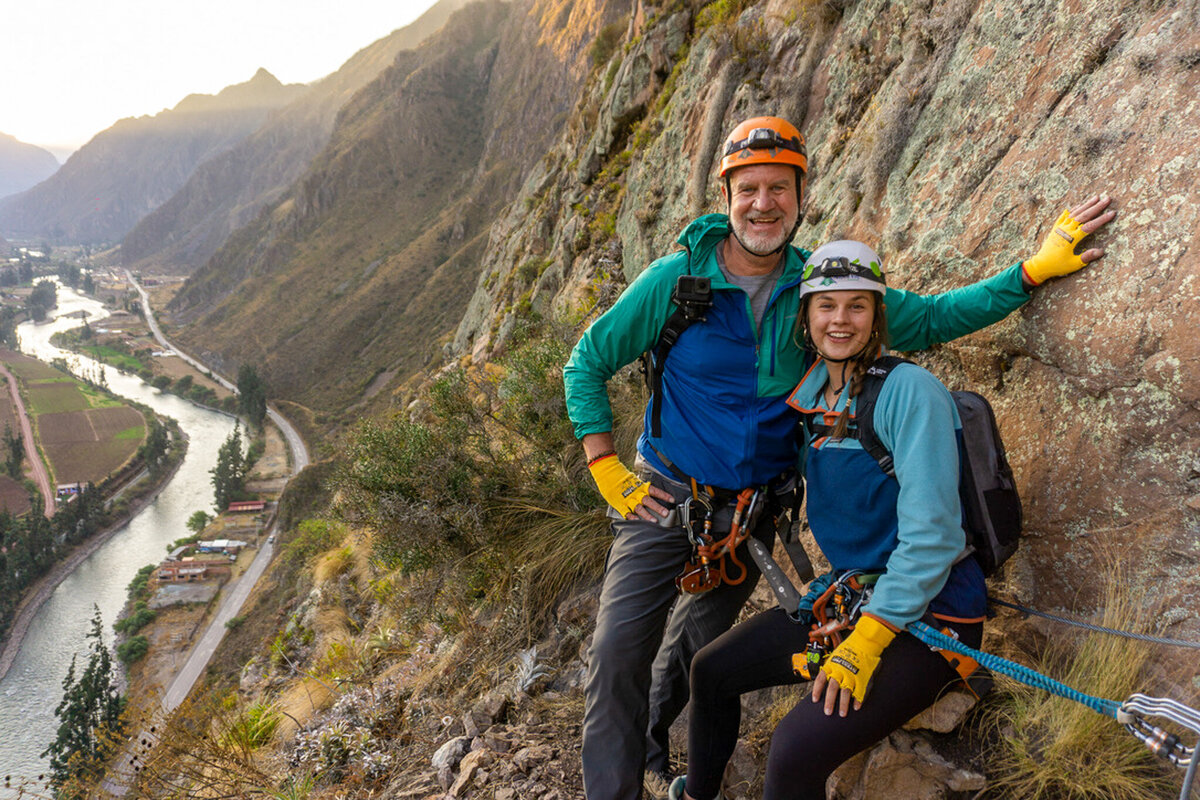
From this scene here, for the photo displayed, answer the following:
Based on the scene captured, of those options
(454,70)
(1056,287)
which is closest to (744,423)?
(1056,287)

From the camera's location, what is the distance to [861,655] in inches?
77.9

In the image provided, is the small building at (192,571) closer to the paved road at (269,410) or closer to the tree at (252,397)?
the paved road at (269,410)

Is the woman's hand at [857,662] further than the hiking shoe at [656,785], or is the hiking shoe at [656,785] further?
the hiking shoe at [656,785]

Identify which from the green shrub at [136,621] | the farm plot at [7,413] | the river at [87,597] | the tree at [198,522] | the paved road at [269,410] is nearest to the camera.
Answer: the river at [87,597]

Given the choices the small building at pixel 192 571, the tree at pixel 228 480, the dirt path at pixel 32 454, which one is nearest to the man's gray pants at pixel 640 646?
the small building at pixel 192 571

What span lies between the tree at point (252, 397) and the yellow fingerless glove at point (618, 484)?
276 ft

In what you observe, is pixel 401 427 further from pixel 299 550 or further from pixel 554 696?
pixel 299 550

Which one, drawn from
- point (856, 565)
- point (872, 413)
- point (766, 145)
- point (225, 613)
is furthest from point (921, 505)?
point (225, 613)

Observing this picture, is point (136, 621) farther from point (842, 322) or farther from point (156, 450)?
point (842, 322)

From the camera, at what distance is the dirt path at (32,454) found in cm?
7081

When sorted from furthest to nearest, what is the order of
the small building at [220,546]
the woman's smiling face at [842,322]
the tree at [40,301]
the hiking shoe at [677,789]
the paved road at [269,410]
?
the tree at [40,301] → the paved road at [269,410] → the small building at [220,546] → the hiking shoe at [677,789] → the woman's smiling face at [842,322]

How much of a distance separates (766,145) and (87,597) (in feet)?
231

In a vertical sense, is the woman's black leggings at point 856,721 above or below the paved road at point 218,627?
above

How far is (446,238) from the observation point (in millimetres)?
82625
